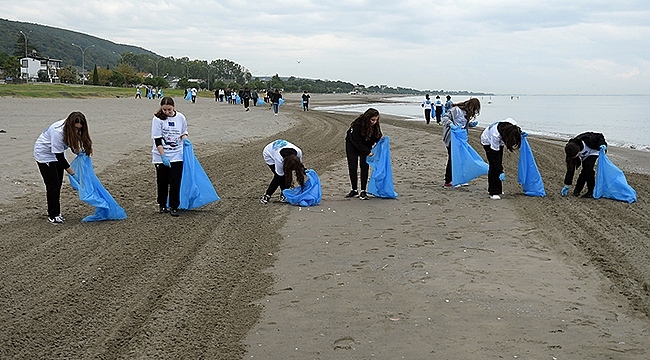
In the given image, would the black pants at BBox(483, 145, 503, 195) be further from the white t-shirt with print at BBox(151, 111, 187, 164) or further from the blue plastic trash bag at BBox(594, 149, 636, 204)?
the white t-shirt with print at BBox(151, 111, 187, 164)

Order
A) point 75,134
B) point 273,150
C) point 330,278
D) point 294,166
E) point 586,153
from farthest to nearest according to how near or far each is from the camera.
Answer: point 586,153 < point 273,150 < point 294,166 < point 75,134 < point 330,278

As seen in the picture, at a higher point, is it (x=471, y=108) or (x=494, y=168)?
(x=471, y=108)

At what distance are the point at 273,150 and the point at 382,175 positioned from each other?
1.82 meters

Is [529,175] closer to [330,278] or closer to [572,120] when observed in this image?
[330,278]

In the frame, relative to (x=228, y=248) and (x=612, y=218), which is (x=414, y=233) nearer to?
(x=228, y=248)

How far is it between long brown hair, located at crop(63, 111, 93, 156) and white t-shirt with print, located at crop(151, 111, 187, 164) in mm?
818

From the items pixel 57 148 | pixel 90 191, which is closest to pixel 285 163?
pixel 90 191

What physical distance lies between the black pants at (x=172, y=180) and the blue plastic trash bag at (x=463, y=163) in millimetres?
4696

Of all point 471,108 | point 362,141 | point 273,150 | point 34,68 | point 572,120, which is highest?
point 34,68

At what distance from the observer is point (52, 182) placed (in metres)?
7.59

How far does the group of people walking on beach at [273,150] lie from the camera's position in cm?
751

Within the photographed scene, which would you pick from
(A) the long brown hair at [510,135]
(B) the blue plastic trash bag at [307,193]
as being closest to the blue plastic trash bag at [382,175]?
(B) the blue plastic trash bag at [307,193]

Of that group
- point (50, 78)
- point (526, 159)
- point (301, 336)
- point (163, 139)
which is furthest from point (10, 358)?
point (50, 78)

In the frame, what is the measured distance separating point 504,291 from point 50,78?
10805 centimetres
